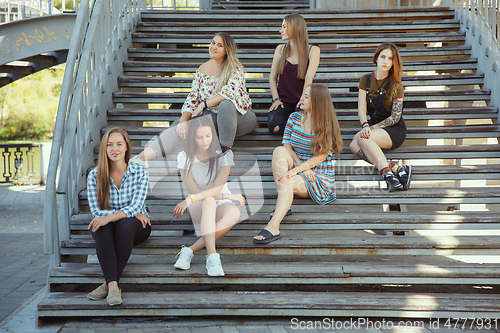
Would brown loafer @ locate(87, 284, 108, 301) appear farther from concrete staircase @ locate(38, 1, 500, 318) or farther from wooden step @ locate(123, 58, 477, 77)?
wooden step @ locate(123, 58, 477, 77)

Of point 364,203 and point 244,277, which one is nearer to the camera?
point 244,277

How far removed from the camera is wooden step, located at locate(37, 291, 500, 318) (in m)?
2.66

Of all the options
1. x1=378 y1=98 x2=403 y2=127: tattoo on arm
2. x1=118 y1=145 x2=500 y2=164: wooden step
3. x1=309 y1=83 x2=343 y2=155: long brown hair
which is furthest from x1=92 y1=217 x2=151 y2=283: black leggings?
x1=378 y1=98 x2=403 y2=127: tattoo on arm

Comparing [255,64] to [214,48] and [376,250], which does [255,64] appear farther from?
[376,250]

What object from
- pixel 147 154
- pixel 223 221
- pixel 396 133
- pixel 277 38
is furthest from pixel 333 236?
Answer: pixel 277 38

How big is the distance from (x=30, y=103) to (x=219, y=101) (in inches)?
846

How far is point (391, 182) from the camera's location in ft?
11.7

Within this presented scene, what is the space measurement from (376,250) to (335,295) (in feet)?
1.69

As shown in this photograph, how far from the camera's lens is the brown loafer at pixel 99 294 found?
2.71m

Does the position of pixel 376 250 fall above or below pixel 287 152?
below

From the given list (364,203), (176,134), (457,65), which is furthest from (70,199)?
(457,65)

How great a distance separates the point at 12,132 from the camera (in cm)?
2369

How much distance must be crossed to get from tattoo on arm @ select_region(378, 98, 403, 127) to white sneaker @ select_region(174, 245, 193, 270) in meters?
2.12

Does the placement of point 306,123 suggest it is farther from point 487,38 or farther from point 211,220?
point 487,38
